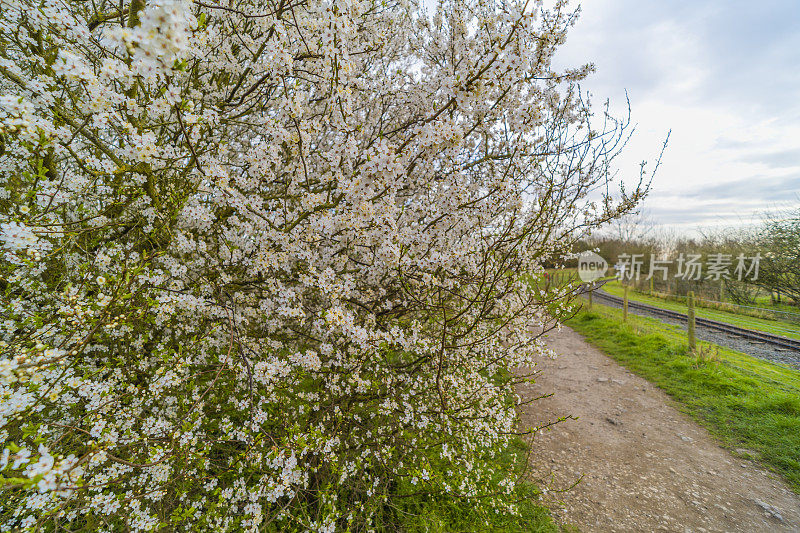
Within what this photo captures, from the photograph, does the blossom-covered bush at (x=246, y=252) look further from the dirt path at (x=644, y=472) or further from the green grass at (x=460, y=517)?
the dirt path at (x=644, y=472)

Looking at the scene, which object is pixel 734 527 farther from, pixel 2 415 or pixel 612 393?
pixel 2 415

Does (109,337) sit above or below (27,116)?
below

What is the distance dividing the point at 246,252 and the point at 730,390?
8.75 meters

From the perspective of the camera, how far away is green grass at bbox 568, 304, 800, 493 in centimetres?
480

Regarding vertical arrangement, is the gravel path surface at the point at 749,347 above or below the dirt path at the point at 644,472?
above

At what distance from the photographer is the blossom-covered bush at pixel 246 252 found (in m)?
1.95

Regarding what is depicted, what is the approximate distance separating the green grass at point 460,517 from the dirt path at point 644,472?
0.39m

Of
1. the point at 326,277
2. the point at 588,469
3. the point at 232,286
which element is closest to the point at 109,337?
the point at 232,286

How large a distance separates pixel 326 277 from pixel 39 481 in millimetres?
1818

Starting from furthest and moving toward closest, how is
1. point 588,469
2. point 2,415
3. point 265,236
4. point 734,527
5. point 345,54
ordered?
point 588,469 → point 734,527 → point 265,236 → point 345,54 → point 2,415

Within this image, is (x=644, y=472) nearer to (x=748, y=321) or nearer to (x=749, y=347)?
(x=749, y=347)

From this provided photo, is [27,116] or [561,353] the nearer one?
[27,116]

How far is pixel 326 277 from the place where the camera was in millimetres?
2686

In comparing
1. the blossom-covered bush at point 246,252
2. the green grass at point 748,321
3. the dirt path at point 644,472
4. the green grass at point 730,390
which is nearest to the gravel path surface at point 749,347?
the green grass at point 748,321
